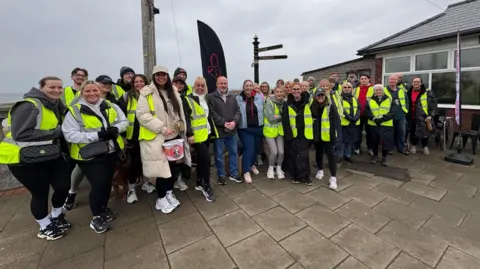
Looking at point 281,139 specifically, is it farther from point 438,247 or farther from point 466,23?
point 466,23

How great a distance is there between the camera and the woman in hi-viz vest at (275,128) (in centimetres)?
375

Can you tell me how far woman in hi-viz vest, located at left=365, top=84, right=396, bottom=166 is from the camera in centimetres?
441

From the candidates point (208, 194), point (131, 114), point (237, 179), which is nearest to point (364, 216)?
point (237, 179)

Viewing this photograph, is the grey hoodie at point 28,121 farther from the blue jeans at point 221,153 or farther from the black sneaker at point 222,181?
the black sneaker at point 222,181

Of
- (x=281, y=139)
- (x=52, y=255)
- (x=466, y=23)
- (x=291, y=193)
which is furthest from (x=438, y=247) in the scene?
(x=466, y=23)

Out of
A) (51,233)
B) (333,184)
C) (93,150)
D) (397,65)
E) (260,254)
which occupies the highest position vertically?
(397,65)

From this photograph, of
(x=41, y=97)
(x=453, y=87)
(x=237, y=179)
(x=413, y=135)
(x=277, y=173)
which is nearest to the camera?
(x=41, y=97)

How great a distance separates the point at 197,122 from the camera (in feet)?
10.1

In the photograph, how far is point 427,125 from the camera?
5109 mm

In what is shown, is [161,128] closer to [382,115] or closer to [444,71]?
[382,115]

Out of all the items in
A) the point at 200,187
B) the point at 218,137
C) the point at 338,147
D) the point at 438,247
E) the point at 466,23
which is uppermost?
the point at 466,23

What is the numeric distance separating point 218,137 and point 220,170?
603 millimetres

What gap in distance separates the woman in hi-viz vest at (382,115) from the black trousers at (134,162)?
4438 millimetres

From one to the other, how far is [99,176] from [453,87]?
30.4ft
